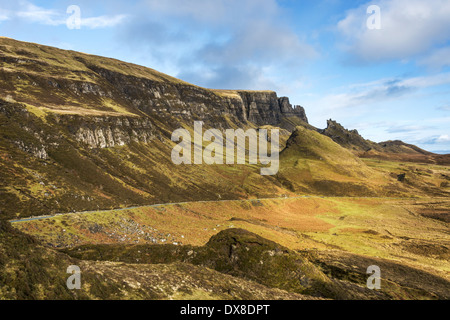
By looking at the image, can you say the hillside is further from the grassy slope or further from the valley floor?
the valley floor

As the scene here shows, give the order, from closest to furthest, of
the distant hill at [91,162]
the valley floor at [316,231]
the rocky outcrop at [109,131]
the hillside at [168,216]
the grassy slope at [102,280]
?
1. the grassy slope at [102,280]
2. the hillside at [168,216]
3. the valley floor at [316,231]
4. the distant hill at [91,162]
5. the rocky outcrop at [109,131]

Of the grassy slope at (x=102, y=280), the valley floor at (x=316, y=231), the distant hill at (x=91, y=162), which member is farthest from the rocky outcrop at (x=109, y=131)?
the grassy slope at (x=102, y=280)

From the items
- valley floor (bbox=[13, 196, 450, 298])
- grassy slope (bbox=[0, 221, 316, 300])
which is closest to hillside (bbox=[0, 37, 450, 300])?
grassy slope (bbox=[0, 221, 316, 300])

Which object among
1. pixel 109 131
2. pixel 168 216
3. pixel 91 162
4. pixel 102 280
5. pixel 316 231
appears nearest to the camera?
pixel 102 280

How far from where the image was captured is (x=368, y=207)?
4560 inches

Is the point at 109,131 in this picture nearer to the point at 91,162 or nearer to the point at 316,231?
the point at 91,162

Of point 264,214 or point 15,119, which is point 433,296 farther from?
point 15,119

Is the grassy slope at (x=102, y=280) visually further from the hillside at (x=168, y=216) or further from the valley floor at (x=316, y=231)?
the valley floor at (x=316, y=231)

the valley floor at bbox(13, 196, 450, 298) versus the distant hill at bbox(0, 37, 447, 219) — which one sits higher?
the distant hill at bbox(0, 37, 447, 219)

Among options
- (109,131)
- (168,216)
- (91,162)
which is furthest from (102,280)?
(109,131)

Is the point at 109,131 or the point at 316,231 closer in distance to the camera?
the point at 316,231

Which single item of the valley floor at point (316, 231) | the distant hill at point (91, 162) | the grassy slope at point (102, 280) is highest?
the distant hill at point (91, 162)

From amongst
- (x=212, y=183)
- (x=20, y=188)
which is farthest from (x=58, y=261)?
(x=212, y=183)

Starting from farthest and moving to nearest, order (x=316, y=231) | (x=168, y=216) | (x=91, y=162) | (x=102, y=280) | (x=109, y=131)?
(x=109, y=131)
(x=91, y=162)
(x=316, y=231)
(x=168, y=216)
(x=102, y=280)
